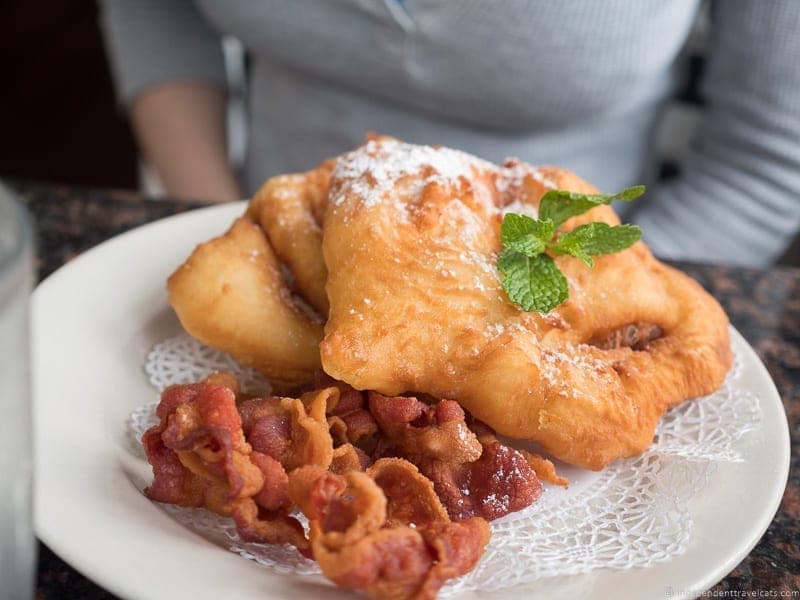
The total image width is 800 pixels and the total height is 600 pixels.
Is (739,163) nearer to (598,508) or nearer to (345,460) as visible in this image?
(598,508)

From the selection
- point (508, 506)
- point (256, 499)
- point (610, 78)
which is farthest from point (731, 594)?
point (610, 78)

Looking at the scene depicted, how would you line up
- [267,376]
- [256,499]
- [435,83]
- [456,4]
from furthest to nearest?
[435,83] → [456,4] → [267,376] → [256,499]

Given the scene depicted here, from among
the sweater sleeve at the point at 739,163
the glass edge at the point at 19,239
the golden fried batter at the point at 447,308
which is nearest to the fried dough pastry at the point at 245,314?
the golden fried batter at the point at 447,308

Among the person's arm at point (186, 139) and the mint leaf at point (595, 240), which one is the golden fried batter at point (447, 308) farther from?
the person's arm at point (186, 139)

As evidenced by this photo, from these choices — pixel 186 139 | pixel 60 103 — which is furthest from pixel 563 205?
pixel 60 103

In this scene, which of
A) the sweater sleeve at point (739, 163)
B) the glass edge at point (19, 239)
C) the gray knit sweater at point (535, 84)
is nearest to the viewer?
the glass edge at point (19, 239)

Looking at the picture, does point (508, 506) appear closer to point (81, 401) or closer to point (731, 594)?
point (731, 594)

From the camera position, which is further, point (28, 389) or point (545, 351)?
point (545, 351)

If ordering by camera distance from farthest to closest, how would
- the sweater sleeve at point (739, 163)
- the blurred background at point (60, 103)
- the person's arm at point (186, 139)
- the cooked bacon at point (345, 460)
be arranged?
1. the blurred background at point (60, 103)
2. the person's arm at point (186, 139)
3. the sweater sleeve at point (739, 163)
4. the cooked bacon at point (345, 460)
